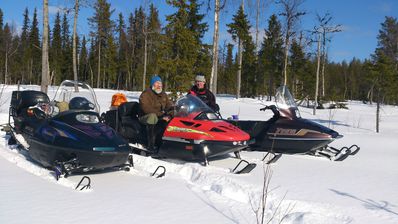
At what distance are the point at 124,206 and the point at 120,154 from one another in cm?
122

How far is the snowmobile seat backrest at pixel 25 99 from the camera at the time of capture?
24.8 feet

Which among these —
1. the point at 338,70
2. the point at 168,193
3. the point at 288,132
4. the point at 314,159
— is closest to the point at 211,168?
the point at 168,193

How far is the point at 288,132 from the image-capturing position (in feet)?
23.3

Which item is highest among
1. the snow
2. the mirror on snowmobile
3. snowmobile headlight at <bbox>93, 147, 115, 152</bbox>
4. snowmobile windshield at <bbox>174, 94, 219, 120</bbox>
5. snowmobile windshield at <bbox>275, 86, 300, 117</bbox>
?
snowmobile windshield at <bbox>275, 86, 300, 117</bbox>

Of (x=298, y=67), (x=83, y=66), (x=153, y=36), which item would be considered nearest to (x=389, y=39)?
(x=298, y=67)

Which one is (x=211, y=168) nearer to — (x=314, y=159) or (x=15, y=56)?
(x=314, y=159)

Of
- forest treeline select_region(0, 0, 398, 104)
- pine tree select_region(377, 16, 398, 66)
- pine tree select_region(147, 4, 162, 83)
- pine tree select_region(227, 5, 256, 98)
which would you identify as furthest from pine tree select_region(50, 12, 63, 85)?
pine tree select_region(377, 16, 398, 66)

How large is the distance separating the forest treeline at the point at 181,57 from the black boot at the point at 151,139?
1498 centimetres

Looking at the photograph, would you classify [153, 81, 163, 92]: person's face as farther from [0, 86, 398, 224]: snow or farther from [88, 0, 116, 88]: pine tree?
[88, 0, 116, 88]: pine tree

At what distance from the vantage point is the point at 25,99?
7.67 m

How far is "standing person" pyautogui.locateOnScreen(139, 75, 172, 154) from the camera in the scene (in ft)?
22.1

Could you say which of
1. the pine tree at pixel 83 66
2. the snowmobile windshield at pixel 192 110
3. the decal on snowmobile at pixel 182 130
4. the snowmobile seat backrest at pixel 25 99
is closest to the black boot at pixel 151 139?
the decal on snowmobile at pixel 182 130

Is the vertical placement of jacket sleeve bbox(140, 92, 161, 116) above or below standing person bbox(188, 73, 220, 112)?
below

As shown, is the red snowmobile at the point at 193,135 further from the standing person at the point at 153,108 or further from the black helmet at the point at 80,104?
the black helmet at the point at 80,104
